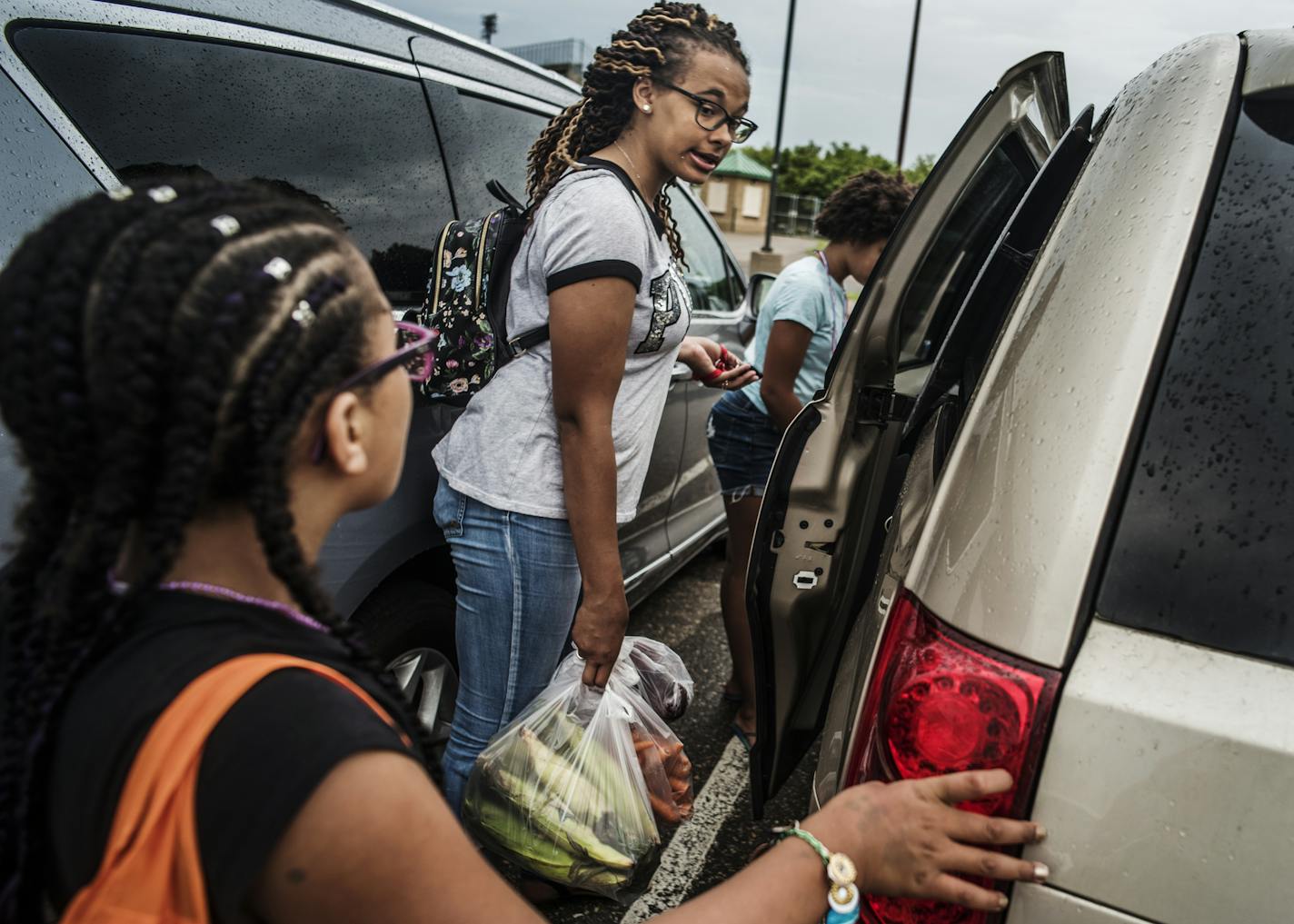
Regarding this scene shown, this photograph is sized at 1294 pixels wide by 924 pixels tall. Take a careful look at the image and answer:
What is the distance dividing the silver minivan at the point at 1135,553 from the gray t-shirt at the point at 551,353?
67cm

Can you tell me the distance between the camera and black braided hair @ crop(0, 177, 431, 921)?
32.6 inches

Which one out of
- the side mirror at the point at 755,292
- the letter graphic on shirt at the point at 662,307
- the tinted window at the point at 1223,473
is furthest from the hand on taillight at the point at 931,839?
the side mirror at the point at 755,292

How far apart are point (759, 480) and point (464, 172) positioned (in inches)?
54.1

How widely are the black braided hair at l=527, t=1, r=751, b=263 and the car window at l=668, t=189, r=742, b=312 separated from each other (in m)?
1.93

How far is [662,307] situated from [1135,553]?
1024 mm

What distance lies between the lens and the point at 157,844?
0.77m

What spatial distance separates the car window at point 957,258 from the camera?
250 centimetres

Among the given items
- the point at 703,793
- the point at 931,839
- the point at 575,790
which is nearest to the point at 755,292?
the point at 703,793

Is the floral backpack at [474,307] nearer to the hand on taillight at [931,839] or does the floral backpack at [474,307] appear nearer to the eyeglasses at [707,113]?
the eyeglasses at [707,113]

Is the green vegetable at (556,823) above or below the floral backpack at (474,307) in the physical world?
below

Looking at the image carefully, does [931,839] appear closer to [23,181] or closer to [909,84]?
[23,181]

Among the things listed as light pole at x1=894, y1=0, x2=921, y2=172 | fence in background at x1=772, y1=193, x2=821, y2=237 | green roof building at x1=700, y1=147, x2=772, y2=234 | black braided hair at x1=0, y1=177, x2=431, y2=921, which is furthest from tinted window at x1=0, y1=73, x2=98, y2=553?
fence in background at x1=772, y1=193, x2=821, y2=237

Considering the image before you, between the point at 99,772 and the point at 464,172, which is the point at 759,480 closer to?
the point at 464,172

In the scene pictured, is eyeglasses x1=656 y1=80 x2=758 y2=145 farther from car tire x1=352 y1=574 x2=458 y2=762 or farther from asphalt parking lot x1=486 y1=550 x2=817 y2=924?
asphalt parking lot x1=486 y1=550 x2=817 y2=924
